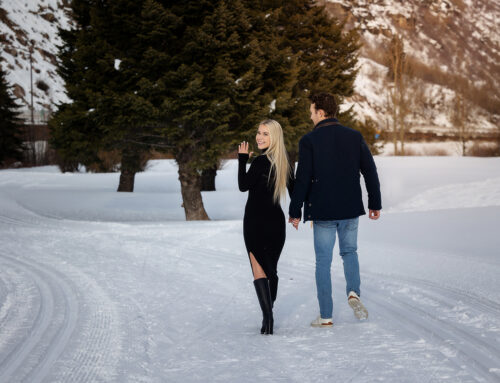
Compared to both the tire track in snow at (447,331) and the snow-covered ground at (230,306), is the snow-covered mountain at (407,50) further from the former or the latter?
the tire track in snow at (447,331)

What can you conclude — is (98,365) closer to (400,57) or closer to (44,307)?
(44,307)

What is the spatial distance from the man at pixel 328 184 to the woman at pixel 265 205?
0.56ft

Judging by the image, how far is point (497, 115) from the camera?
110 ft

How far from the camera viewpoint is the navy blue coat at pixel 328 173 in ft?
15.8

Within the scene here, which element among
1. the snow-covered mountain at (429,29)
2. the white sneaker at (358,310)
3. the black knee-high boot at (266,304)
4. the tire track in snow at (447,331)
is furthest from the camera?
the snow-covered mountain at (429,29)

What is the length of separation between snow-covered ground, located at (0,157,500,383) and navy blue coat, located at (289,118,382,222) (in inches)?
42.3

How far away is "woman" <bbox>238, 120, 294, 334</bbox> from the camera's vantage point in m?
4.80

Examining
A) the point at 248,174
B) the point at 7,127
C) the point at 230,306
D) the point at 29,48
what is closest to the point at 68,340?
the point at 230,306

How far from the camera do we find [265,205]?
4.89 meters

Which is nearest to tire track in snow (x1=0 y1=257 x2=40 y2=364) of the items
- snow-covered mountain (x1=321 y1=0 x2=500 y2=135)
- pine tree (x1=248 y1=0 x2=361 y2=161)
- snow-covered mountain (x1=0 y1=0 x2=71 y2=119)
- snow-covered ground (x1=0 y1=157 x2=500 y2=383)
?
snow-covered ground (x1=0 y1=157 x2=500 y2=383)

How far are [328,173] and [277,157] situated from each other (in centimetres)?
47

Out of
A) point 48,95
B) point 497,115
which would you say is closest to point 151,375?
point 497,115

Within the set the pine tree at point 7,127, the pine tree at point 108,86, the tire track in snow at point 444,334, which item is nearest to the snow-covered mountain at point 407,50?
the pine tree at point 7,127

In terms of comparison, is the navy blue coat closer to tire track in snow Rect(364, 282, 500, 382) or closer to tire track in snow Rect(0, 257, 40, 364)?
tire track in snow Rect(364, 282, 500, 382)
